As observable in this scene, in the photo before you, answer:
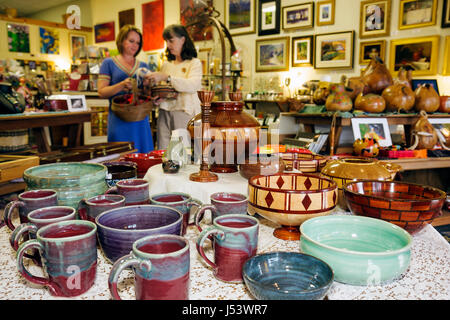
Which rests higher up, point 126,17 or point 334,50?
point 126,17

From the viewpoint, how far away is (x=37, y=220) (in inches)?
31.2

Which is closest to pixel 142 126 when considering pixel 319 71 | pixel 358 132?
pixel 358 132

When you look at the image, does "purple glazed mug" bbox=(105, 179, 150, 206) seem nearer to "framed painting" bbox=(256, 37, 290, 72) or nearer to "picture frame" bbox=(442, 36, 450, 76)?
"picture frame" bbox=(442, 36, 450, 76)

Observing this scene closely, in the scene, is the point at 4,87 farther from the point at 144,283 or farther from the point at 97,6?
the point at 97,6

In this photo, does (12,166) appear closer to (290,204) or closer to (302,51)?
(290,204)

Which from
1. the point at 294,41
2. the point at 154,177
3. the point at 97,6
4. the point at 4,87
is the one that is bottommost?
the point at 154,177

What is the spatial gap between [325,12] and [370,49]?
0.87 metres

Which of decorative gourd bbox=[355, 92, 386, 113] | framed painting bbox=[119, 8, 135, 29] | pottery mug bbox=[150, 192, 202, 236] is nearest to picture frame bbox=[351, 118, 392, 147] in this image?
decorative gourd bbox=[355, 92, 386, 113]

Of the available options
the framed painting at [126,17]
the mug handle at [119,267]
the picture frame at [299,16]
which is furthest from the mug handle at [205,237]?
the framed painting at [126,17]

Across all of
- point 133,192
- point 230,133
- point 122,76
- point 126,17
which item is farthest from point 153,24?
point 133,192

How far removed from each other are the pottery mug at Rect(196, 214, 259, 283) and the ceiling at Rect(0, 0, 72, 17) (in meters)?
9.70

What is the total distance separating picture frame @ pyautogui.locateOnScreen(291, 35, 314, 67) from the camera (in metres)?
5.13
